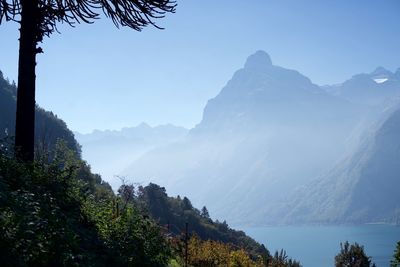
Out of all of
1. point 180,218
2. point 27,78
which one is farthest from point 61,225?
point 180,218

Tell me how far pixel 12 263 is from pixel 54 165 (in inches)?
178

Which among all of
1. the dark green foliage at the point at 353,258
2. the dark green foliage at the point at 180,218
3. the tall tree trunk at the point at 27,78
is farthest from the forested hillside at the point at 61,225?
the dark green foliage at the point at 180,218

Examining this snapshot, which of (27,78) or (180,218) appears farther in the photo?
(180,218)

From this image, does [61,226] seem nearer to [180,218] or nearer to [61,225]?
[61,225]

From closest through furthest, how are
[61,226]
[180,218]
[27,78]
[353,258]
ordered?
[61,226], [27,78], [353,258], [180,218]

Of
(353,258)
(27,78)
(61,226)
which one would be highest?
(353,258)

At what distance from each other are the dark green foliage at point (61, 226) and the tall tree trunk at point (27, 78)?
1.03 meters

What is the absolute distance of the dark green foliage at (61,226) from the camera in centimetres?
543

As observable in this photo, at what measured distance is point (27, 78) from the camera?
36.9ft

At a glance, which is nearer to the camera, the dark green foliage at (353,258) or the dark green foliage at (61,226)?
the dark green foliage at (61,226)

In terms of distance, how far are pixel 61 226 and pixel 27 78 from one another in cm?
608

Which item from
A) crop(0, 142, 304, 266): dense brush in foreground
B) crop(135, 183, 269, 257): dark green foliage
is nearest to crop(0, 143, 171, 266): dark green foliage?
crop(0, 142, 304, 266): dense brush in foreground

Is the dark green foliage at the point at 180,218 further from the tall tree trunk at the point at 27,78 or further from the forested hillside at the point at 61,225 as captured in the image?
the forested hillside at the point at 61,225

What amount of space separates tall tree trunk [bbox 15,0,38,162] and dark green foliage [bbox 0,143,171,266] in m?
1.03
